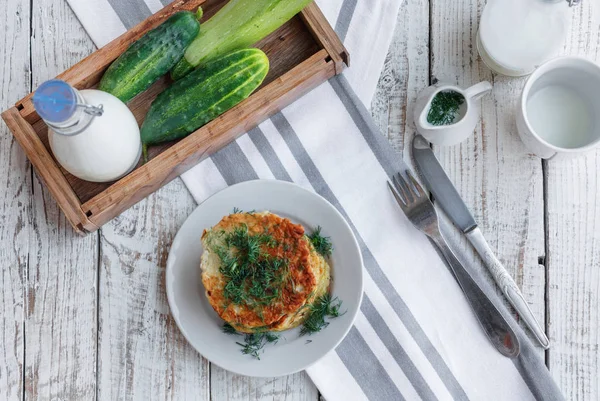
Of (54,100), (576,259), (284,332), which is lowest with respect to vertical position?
(576,259)

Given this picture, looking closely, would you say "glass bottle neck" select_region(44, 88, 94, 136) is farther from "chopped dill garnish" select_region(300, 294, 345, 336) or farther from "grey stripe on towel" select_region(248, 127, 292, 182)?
"chopped dill garnish" select_region(300, 294, 345, 336)

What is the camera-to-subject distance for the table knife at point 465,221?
1579mm

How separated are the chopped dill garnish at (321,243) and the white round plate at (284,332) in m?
0.01

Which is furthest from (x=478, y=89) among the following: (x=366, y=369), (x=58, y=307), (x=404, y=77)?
(x=58, y=307)

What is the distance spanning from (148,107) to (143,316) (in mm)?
463

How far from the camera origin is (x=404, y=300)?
1588 millimetres

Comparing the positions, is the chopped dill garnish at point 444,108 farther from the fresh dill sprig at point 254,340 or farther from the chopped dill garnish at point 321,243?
the fresh dill sprig at point 254,340

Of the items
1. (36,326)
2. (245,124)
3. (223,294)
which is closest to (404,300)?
(223,294)

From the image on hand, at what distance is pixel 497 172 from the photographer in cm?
163

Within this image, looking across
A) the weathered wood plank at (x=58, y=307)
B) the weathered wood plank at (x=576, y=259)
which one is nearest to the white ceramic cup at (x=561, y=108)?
the weathered wood plank at (x=576, y=259)

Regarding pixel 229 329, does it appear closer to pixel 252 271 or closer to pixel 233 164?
pixel 252 271

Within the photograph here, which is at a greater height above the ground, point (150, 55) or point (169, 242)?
point (150, 55)

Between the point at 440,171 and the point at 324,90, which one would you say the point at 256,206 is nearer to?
the point at 324,90

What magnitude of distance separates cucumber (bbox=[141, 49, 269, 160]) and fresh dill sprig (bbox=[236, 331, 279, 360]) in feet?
1.48
